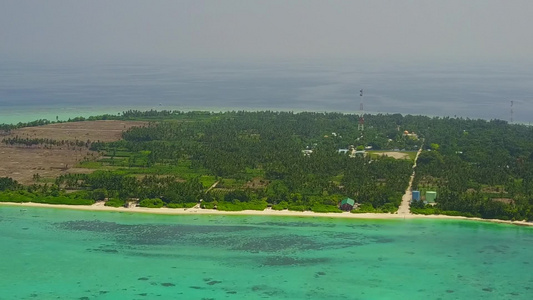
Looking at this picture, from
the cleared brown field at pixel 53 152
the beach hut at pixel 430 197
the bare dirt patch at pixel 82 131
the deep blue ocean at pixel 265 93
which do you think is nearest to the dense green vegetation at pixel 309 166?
the beach hut at pixel 430 197

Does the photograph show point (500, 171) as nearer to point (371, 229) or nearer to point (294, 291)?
point (371, 229)

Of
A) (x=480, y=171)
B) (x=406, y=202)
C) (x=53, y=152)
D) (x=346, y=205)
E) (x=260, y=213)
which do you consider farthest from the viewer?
(x=53, y=152)

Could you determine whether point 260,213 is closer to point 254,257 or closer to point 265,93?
point 254,257

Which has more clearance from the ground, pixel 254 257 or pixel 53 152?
pixel 53 152

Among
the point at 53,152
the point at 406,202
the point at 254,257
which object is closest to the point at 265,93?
the point at 53,152

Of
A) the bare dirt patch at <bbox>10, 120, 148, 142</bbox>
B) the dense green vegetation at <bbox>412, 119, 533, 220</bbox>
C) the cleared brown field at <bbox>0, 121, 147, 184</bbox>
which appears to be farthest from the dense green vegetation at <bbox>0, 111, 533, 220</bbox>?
the bare dirt patch at <bbox>10, 120, 148, 142</bbox>

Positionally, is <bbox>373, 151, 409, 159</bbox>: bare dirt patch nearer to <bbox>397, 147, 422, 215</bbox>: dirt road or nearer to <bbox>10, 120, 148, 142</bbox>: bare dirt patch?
<bbox>397, 147, 422, 215</bbox>: dirt road

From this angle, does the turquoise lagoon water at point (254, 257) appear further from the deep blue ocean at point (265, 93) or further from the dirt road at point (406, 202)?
the deep blue ocean at point (265, 93)
